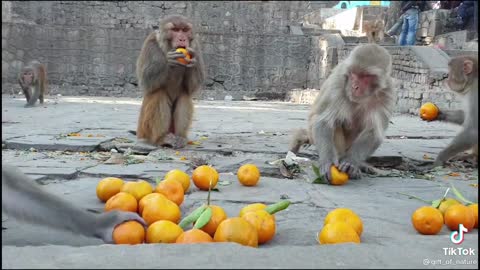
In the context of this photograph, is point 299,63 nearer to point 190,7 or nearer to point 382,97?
point 190,7

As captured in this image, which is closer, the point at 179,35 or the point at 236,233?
the point at 236,233

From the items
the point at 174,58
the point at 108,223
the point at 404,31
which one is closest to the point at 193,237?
the point at 108,223

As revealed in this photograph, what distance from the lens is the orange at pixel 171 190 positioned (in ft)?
9.29

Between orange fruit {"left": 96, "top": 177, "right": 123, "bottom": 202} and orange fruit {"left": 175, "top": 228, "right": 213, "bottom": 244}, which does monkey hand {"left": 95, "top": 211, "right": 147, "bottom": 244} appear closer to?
orange fruit {"left": 175, "top": 228, "right": 213, "bottom": 244}

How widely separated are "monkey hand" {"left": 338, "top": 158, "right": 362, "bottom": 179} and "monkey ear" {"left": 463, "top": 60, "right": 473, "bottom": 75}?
1738 mm

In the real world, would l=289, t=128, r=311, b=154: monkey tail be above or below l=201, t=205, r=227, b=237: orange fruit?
below

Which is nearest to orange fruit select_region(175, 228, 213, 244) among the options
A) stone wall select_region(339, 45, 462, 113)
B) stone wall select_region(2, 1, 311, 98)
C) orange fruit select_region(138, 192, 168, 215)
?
orange fruit select_region(138, 192, 168, 215)

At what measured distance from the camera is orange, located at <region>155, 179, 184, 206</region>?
283 cm

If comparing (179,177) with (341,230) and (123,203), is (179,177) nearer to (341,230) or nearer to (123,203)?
(123,203)

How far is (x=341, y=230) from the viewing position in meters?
2.15

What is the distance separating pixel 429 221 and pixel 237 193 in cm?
127

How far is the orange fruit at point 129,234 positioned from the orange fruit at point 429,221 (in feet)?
4.08

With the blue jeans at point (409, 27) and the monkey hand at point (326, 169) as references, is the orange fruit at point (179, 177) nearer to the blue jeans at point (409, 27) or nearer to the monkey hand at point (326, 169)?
the monkey hand at point (326, 169)

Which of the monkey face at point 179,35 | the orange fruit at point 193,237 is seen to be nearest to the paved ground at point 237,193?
the orange fruit at point 193,237
